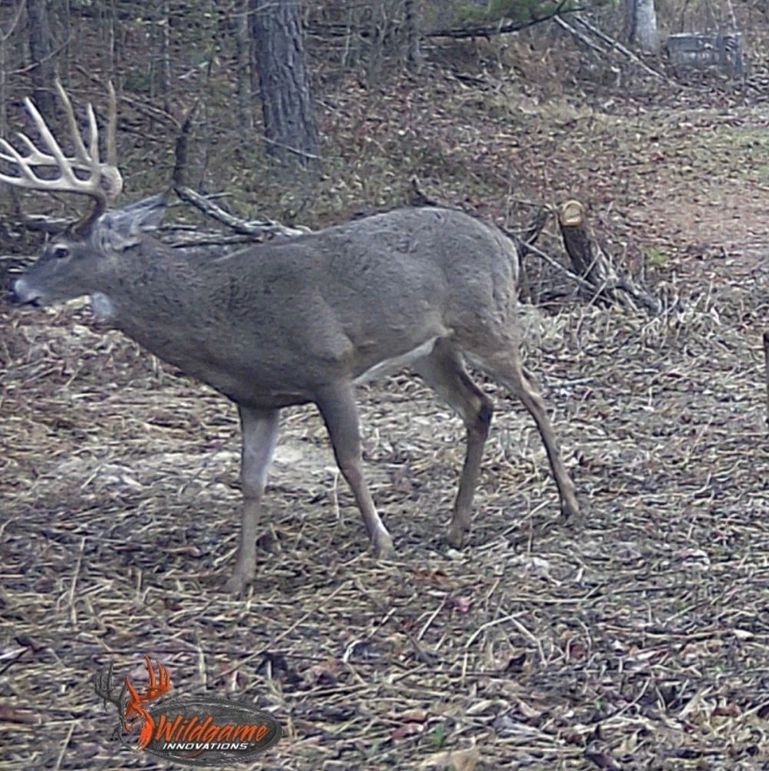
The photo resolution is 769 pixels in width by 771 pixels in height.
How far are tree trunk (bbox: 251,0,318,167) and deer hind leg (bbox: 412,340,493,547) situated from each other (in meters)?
6.90

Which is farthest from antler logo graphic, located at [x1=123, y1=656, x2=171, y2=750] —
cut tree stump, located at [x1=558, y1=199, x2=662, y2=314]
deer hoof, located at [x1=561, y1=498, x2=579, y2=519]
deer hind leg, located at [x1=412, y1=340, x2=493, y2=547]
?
cut tree stump, located at [x1=558, y1=199, x2=662, y2=314]

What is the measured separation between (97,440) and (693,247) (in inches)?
250

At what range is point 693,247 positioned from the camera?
1319cm

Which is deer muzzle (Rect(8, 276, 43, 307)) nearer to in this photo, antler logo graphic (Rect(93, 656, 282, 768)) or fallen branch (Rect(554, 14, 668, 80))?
antler logo graphic (Rect(93, 656, 282, 768))

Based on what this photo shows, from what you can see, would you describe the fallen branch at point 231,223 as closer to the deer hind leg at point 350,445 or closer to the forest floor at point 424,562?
the forest floor at point 424,562

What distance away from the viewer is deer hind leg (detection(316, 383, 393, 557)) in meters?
6.46

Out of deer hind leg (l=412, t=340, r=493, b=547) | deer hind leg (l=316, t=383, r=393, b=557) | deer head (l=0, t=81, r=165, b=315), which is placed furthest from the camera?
deer hind leg (l=412, t=340, r=493, b=547)

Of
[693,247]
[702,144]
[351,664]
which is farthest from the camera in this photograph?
[702,144]

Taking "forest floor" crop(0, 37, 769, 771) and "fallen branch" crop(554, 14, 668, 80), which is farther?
"fallen branch" crop(554, 14, 668, 80)

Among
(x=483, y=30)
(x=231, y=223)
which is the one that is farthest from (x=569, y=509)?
(x=483, y=30)

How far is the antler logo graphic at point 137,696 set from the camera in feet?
16.2

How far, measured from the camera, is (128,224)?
262 inches

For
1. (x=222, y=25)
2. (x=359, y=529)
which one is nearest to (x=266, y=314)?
(x=359, y=529)

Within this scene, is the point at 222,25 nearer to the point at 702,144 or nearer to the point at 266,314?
the point at 702,144
